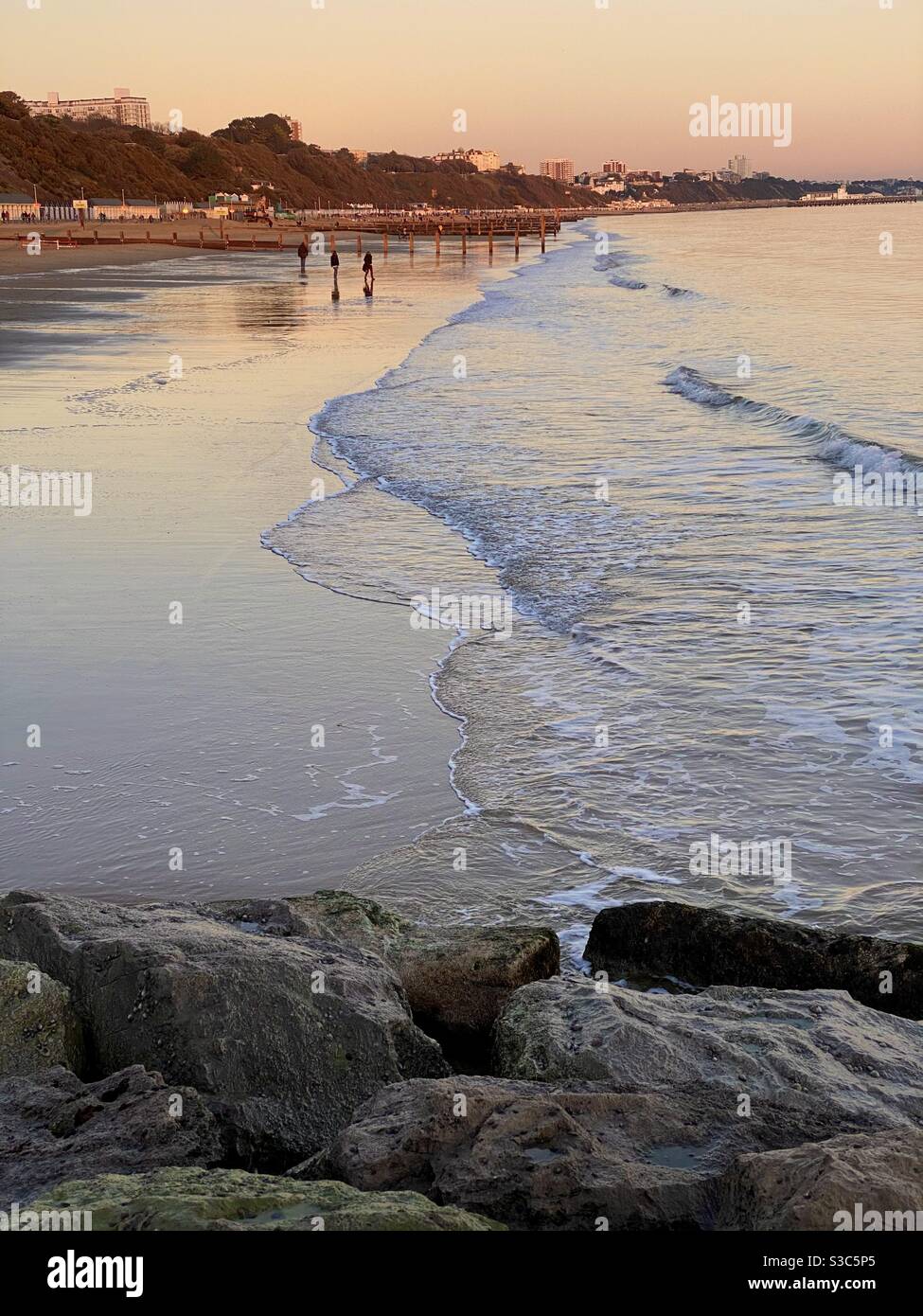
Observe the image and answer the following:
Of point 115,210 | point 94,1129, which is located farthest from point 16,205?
point 94,1129

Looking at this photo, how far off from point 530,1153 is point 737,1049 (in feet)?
2.72

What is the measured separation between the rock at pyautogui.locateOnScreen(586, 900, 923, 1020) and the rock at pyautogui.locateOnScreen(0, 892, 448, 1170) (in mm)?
894

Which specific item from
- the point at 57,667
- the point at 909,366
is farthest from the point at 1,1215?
the point at 909,366

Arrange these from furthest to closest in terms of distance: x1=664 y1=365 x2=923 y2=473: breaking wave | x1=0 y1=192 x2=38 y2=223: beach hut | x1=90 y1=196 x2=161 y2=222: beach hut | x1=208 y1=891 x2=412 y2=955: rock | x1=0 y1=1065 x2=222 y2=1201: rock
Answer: x1=90 y1=196 x2=161 y2=222: beach hut < x1=0 y1=192 x2=38 y2=223: beach hut < x1=664 y1=365 x2=923 y2=473: breaking wave < x1=208 y1=891 x2=412 y2=955: rock < x1=0 y1=1065 x2=222 y2=1201: rock

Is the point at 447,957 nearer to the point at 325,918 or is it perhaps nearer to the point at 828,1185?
the point at 325,918

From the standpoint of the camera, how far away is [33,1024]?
3.25 metres

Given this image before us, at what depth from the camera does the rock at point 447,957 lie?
384cm

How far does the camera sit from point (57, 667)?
723 cm

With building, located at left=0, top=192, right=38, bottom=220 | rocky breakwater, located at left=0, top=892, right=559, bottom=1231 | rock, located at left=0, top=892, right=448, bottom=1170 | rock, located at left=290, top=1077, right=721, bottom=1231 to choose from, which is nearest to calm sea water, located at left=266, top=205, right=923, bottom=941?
rocky breakwater, located at left=0, top=892, right=559, bottom=1231

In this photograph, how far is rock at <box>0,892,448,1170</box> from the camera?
3.13 metres

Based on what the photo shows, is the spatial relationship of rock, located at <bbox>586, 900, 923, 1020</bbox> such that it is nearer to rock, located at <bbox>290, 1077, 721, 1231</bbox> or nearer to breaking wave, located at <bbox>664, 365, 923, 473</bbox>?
rock, located at <bbox>290, 1077, 721, 1231</bbox>

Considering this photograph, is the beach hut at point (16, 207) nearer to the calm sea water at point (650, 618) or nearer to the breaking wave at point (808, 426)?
the breaking wave at point (808, 426)
